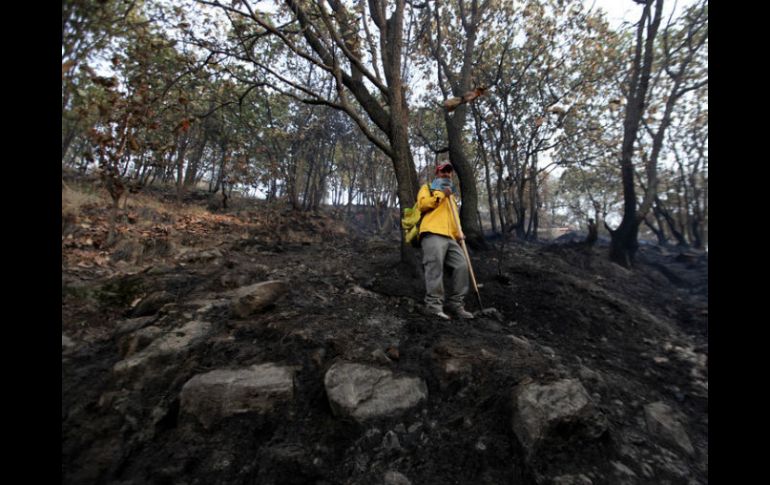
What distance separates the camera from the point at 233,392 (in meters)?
2.40

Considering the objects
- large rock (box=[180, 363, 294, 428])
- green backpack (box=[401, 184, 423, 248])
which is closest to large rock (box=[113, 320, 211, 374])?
large rock (box=[180, 363, 294, 428])

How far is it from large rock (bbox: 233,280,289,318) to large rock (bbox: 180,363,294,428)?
1064 millimetres

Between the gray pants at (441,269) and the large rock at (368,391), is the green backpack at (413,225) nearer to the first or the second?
the gray pants at (441,269)

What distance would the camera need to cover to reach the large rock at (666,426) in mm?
2318

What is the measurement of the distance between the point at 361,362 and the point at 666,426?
7.74ft

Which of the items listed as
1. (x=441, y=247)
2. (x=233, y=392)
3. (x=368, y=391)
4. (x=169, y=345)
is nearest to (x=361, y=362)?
(x=368, y=391)

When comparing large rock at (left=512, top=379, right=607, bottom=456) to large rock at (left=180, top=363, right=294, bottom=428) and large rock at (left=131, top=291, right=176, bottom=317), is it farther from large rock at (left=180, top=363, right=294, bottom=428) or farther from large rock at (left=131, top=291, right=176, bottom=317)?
large rock at (left=131, top=291, right=176, bottom=317)

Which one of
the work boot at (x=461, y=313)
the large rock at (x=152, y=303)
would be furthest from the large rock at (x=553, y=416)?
the large rock at (x=152, y=303)

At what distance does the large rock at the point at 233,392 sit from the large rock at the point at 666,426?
2.74 metres

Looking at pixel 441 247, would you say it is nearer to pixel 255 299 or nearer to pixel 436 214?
pixel 436 214
